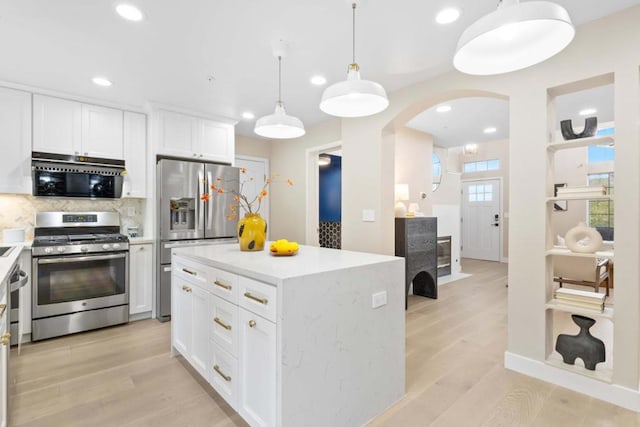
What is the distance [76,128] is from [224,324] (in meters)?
3.03

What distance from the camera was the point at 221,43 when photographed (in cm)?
243

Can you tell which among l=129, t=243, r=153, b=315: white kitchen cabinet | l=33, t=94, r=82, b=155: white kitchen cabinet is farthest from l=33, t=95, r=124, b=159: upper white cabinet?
l=129, t=243, r=153, b=315: white kitchen cabinet

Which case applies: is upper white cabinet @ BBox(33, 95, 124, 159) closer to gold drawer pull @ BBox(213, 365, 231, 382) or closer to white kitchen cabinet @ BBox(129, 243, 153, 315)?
white kitchen cabinet @ BBox(129, 243, 153, 315)

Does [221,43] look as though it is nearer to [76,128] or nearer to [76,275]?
[76,128]

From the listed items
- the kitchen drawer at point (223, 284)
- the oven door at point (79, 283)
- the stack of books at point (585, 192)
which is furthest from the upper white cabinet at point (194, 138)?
the stack of books at point (585, 192)

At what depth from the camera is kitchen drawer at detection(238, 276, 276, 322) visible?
4.90ft

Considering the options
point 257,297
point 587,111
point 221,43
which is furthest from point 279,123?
point 587,111

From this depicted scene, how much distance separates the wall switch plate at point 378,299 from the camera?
1.84 m

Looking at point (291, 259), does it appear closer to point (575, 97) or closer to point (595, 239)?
point (595, 239)

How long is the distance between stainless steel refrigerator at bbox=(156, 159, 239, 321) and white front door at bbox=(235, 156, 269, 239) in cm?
112

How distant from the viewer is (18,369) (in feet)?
8.14

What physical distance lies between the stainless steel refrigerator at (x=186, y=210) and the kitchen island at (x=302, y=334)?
5.48 feet

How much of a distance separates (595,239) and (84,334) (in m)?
4.50

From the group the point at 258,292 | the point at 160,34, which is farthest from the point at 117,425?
the point at 160,34
